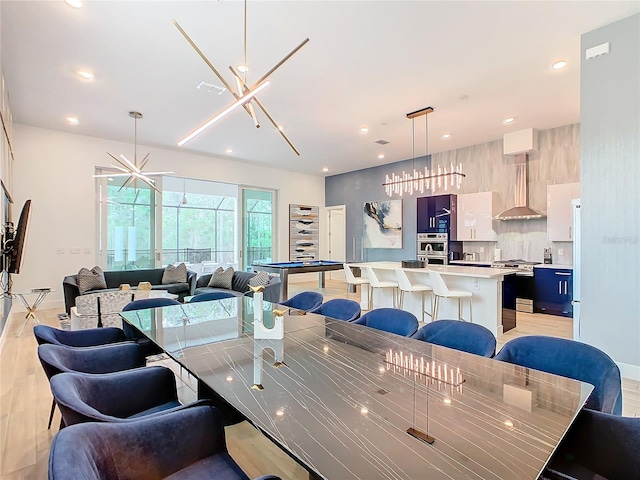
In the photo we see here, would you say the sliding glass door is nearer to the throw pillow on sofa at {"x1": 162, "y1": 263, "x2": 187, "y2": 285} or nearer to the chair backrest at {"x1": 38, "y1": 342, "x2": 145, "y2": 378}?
the throw pillow on sofa at {"x1": 162, "y1": 263, "x2": 187, "y2": 285}

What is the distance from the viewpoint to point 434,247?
308 inches

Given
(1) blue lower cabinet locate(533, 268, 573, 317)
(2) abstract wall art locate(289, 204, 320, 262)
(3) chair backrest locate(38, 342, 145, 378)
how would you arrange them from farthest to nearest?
(2) abstract wall art locate(289, 204, 320, 262)
(1) blue lower cabinet locate(533, 268, 573, 317)
(3) chair backrest locate(38, 342, 145, 378)

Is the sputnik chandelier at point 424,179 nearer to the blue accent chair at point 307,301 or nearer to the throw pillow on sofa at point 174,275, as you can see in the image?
the blue accent chair at point 307,301

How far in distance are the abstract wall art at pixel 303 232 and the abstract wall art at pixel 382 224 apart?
167 cm

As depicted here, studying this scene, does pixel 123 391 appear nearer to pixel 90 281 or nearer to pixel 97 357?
pixel 97 357

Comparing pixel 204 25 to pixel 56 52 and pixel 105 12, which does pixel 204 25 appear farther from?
pixel 56 52

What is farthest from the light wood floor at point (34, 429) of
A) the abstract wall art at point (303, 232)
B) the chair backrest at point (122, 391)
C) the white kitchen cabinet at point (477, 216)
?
the abstract wall art at point (303, 232)

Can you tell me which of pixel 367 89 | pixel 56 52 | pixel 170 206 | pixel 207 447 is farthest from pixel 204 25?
pixel 170 206

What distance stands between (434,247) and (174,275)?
225 inches

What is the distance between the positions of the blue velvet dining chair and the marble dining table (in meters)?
0.29

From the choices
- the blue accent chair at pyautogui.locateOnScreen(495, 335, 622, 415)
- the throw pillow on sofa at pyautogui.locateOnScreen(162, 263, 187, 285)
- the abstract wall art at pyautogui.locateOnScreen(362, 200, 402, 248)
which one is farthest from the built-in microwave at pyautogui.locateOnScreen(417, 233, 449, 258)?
the blue accent chair at pyautogui.locateOnScreen(495, 335, 622, 415)

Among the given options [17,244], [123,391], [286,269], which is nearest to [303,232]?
[286,269]

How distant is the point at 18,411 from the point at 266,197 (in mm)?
7595

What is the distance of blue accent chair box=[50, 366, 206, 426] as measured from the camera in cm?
142
